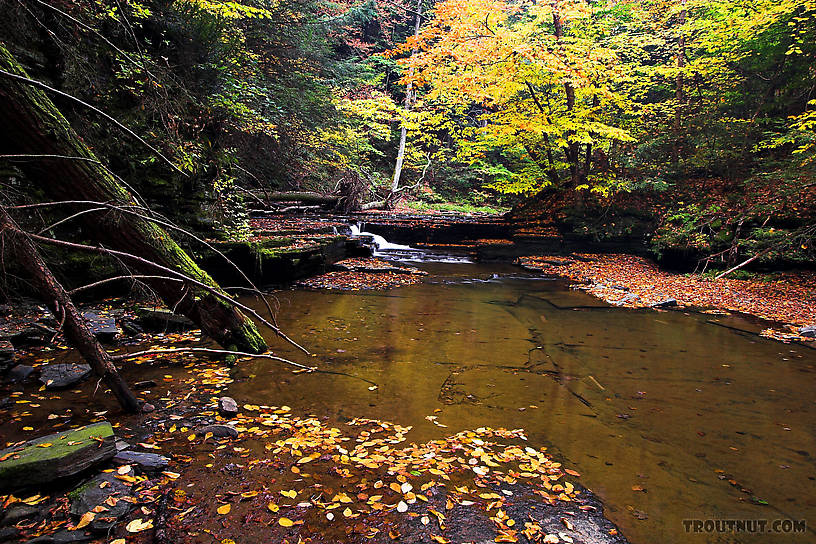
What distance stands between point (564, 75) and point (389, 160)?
54.4 feet

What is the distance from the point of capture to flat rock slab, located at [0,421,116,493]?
225cm

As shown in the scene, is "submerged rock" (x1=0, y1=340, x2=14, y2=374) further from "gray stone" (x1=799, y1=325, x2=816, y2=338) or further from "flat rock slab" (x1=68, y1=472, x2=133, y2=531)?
"gray stone" (x1=799, y1=325, x2=816, y2=338)

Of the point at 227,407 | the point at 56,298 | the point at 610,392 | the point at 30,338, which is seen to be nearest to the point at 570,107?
the point at 610,392

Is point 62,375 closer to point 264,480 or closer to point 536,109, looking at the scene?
point 264,480

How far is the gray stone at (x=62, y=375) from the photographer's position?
366 cm

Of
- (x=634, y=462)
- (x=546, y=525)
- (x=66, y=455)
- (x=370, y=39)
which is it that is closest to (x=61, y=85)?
(x=66, y=455)

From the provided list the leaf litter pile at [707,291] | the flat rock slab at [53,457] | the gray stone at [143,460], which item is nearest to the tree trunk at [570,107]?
the leaf litter pile at [707,291]

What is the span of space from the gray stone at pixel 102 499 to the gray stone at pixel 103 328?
9.36 ft

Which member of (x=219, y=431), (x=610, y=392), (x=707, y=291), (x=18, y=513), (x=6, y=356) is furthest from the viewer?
(x=707, y=291)

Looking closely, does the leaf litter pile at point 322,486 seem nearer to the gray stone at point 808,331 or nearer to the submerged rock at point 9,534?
the submerged rock at point 9,534

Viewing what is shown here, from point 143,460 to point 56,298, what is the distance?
47.4 inches

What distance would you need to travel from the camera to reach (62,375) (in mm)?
3748

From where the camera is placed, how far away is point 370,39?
27.0 m

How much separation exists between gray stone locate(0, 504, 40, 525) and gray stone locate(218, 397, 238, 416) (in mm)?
1365
